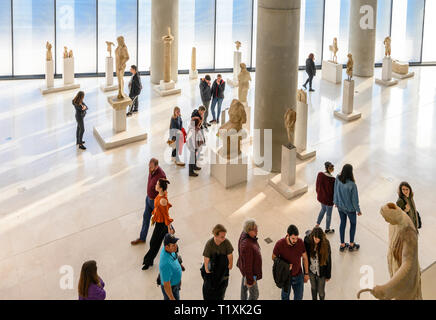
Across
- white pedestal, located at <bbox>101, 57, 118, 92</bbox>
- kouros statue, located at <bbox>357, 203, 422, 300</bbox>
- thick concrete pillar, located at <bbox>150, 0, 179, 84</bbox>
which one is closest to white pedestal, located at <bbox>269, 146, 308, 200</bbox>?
kouros statue, located at <bbox>357, 203, 422, 300</bbox>

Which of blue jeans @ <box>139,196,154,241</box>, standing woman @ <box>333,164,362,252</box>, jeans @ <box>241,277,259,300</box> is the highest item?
standing woman @ <box>333,164,362,252</box>

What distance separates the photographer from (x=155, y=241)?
30.1 ft

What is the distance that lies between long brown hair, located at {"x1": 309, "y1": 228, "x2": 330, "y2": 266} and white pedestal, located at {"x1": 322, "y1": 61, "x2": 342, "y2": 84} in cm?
1459

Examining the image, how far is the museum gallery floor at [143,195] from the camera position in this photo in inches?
367

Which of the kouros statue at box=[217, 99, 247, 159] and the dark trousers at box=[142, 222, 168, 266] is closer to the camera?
the dark trousers at box=[142, 222, 168, 266]

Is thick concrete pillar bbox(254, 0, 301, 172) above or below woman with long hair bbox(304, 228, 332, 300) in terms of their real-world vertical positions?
above

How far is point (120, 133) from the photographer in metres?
15.1

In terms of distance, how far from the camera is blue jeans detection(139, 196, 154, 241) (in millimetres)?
9734

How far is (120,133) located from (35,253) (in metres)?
5.86

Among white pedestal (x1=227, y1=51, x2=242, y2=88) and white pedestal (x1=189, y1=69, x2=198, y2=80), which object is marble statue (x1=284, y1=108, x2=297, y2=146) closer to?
white pedestal (x1=227, y1=51, x2=242, y2=88)

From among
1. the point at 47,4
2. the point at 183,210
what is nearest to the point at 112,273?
the point at 183,210

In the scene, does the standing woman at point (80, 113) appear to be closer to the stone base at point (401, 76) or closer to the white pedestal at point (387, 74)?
the white pedestal at point (387, 74)

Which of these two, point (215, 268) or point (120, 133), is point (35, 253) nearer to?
point (215, 268)

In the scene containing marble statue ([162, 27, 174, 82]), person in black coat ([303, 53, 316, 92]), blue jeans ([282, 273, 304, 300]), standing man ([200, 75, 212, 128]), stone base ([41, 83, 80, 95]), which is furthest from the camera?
person in black coat ([303, 53, 316, 92])
